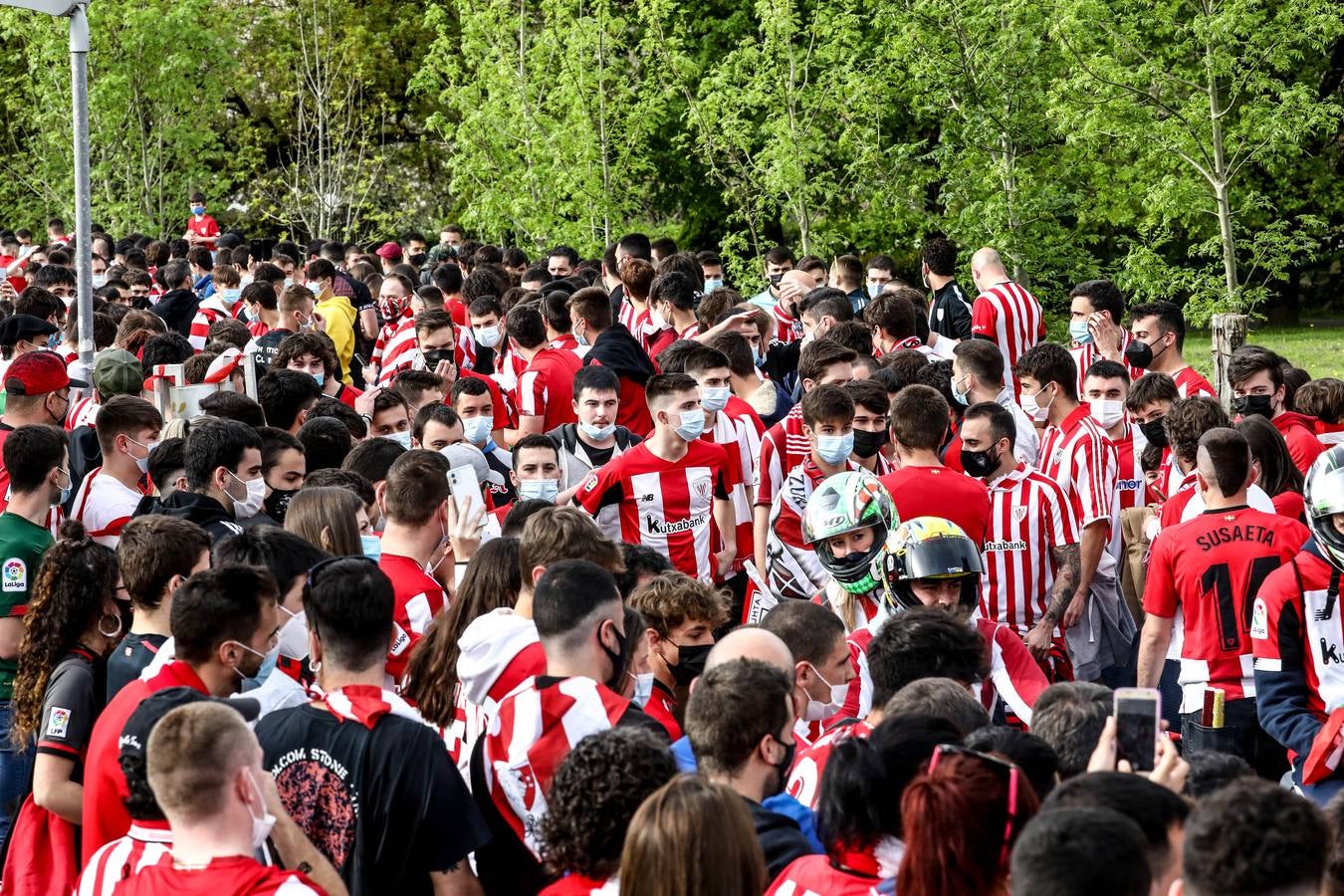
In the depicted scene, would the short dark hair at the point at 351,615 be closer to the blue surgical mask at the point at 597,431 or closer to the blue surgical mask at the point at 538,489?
the blue surgical mask at the point at 538,489

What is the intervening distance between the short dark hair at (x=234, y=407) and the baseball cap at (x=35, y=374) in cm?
85

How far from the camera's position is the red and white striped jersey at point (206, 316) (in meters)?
15.0

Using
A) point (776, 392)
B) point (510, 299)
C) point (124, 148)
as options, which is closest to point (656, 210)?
point (124, 148)

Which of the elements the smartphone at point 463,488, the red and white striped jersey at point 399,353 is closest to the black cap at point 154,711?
the smartphone at point 463,488

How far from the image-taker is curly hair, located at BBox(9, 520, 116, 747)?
5.57m

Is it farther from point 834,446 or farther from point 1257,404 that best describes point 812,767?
point 1257,404

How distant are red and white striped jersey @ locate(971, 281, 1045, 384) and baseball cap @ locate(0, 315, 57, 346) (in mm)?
6662

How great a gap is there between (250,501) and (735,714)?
12.1ft

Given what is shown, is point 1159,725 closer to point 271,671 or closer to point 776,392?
point 271,671

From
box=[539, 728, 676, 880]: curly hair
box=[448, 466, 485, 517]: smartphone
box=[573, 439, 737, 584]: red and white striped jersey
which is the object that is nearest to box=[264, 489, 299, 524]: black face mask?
box=[448, 466, 485, 517]: smartphone

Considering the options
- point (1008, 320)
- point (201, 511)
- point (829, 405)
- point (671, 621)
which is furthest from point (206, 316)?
point (671, 621)

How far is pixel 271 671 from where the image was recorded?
206 inches

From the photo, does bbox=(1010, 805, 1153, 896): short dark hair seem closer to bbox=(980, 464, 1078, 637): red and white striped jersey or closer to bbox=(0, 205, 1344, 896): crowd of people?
bbox=(0, 205, 1344, 896): crowd of people

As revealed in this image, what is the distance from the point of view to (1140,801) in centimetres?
349
